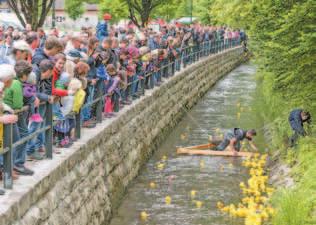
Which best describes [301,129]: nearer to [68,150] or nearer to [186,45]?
[68,150]

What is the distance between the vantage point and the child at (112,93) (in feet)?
46.8

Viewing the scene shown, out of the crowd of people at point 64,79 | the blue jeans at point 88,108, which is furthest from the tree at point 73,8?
the blue jeans at point 88,108

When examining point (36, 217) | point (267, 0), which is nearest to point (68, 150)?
point (36, 217)

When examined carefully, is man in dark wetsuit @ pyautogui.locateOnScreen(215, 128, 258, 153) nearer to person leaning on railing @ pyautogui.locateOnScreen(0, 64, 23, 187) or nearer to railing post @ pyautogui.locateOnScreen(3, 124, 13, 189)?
railing post @ pyautogui.locateOnScreen(3, 124, 13, 189)

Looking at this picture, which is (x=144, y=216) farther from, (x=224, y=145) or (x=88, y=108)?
(x=224, y=145)

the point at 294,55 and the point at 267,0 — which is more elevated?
the point at 267,0

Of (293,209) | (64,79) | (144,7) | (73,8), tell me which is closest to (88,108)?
(64,79)

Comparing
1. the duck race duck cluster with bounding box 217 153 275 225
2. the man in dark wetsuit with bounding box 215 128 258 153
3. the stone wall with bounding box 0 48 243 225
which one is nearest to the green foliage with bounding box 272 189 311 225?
the duck race duck cluster with bounding box 217 153 275 225

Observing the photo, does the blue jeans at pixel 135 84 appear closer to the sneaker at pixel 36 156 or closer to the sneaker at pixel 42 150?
the sneaker at pixel 42 150

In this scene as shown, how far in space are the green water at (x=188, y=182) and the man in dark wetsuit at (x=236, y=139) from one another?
1.73ft

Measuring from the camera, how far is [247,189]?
14719 millimetres

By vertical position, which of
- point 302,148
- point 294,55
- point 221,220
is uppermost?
point 294,55

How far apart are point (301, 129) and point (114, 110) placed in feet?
13.7

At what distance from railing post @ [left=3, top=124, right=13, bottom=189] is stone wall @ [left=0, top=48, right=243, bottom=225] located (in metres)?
0.11
